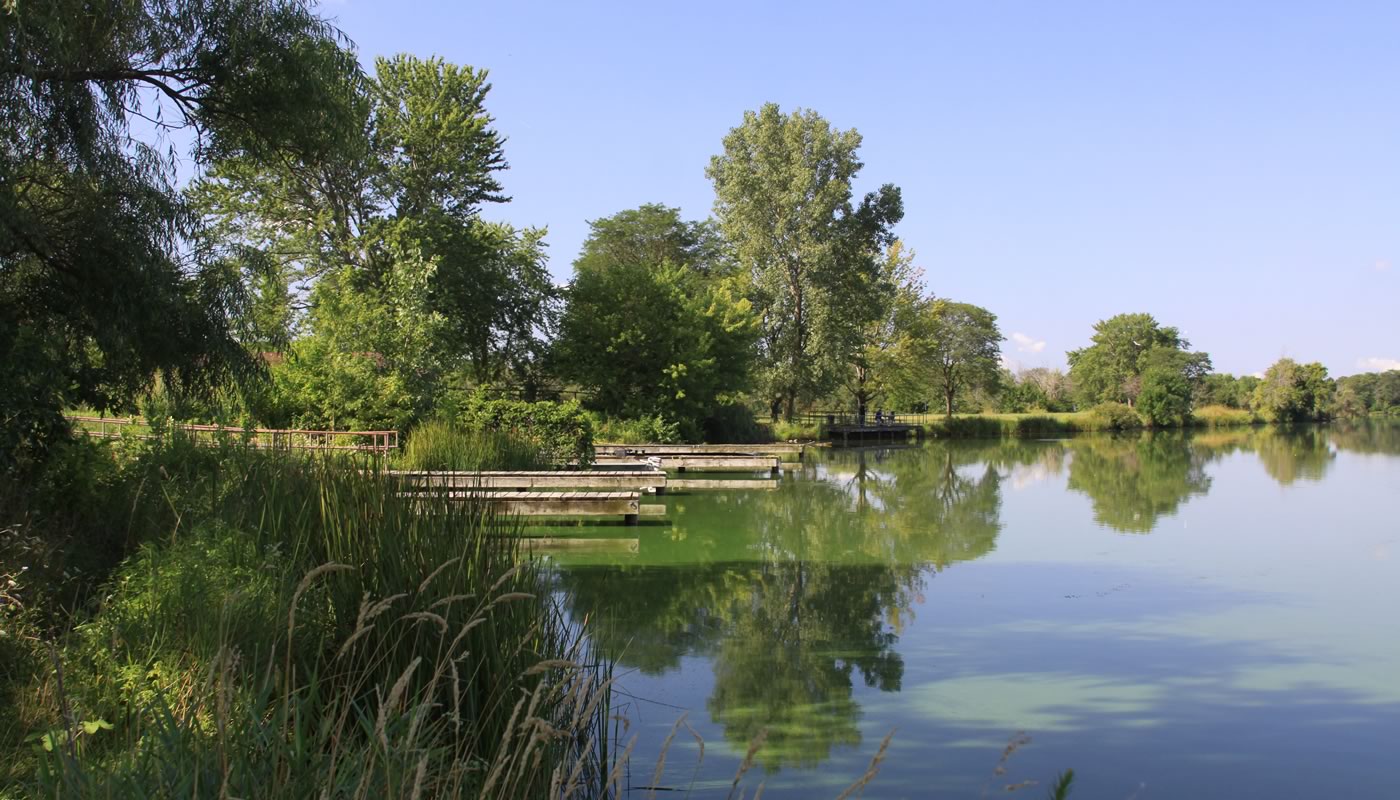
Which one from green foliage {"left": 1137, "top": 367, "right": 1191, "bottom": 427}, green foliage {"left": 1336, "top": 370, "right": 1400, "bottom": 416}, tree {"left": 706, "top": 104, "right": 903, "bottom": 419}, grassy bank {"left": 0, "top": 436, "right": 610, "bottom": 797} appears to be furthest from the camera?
green foliage {"left": 1336, "top": 370, "right": 1400, "bottom": 416}

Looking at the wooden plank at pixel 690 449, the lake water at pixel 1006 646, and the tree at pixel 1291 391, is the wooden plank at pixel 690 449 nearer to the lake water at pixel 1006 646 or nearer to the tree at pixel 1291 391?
the lake water at pixel 1006 646

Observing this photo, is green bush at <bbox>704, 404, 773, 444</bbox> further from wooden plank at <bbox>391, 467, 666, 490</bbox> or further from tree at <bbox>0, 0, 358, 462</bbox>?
tree at <bbox>0, 0, 358, 462</bbox>

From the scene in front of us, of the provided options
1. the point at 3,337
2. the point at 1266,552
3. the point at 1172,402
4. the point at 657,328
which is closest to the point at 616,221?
the point at 657,328

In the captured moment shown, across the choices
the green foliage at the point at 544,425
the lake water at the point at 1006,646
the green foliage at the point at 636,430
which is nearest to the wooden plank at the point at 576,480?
the lake water at the point at 1006,646

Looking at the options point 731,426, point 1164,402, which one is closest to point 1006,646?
point 731,426

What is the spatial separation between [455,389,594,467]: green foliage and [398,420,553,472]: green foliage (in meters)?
0.27

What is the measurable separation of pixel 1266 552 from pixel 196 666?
11.6 meters

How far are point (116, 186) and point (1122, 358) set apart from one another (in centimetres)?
7163

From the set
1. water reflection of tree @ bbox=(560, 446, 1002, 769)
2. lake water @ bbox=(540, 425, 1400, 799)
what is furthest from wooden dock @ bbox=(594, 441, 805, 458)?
lake water @ bbox=(540, 425, 1400, 799)

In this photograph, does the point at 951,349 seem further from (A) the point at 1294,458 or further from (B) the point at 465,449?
(B) the point at 465,449

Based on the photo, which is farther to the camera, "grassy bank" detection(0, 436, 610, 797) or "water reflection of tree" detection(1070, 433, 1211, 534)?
"water reflection of tree" detection(1070, 433, 1211, 534)

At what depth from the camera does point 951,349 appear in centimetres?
5319

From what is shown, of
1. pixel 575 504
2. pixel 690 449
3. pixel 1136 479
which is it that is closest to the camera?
pixel 575 504

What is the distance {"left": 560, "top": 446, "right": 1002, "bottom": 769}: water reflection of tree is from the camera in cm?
573
